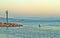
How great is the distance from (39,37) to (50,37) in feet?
6.23

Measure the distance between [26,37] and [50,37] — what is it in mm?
4098

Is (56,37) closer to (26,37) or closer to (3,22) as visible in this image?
(26,37)

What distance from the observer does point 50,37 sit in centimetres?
→ 3828

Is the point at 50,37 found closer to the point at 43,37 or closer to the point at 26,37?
the point at 43,37

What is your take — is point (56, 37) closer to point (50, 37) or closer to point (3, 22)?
point (50, 37)

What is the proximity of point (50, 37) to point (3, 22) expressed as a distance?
5867 cm

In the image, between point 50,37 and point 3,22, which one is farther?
point 3,22

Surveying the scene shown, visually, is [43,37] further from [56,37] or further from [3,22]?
[3,22]

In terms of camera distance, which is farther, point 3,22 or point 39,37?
point 3,22

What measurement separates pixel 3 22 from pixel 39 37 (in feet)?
192

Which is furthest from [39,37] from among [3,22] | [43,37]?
[3,22]

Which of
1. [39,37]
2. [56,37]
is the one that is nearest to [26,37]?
[39,37]

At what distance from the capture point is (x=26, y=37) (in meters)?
37.8

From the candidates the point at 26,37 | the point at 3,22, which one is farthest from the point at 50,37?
the point at 3,22
